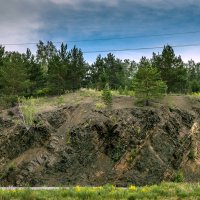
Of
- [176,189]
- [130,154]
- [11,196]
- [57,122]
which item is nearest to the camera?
[11,196]

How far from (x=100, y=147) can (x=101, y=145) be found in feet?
0.65

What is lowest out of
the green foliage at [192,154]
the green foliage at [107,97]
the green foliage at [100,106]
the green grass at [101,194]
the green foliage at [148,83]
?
the green foliage at [192,154]

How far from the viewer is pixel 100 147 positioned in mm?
30172

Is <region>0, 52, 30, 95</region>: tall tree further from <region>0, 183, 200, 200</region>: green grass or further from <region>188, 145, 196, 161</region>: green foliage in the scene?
<region>0, 183, 200, 200</region>: green grass

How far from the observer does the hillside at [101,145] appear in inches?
1103

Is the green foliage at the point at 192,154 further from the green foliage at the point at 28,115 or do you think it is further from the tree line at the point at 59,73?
the green foliage at the point at 28,115

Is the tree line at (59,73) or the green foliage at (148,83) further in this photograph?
the tree line at (59,73)

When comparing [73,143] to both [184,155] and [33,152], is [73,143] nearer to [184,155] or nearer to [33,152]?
[33,152]

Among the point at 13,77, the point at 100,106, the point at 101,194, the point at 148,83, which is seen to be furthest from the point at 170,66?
the point at 101,194

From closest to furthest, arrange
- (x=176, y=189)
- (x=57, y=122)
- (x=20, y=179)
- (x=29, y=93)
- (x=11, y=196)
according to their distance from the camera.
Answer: (x=11, y=196) → (x=176, y=189) → (x=20, y=179) → (x=57, y=122) → (x=29, y=93)

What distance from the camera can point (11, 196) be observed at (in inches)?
429

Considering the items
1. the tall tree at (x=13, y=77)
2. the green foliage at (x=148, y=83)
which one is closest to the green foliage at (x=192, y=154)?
the green foliage at (x=148, y=83)

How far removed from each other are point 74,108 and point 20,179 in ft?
29.3

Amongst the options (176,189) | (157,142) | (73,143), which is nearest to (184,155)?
(157,142)
